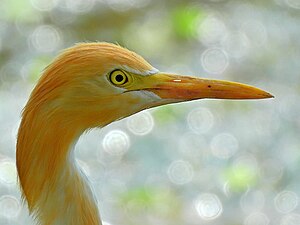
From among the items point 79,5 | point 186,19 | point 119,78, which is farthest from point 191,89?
point 79,5

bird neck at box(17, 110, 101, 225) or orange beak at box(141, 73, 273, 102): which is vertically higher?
orange beak at box(141, 73, 273, 102)

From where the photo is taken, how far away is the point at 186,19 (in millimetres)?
4410

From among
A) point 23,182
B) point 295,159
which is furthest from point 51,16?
point 23,182

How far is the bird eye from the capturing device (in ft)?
6.61

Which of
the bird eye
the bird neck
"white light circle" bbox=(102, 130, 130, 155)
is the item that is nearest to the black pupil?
the bird eye

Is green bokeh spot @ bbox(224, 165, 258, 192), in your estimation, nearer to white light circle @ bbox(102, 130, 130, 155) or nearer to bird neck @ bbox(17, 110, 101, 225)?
white light circle @ bbox(102, 130, 130, 155)

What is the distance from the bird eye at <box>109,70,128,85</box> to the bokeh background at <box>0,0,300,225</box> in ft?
4.28

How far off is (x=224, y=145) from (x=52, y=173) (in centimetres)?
182

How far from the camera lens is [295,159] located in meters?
3.66

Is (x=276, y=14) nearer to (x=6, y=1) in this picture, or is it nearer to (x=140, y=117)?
(x=140, y=117)

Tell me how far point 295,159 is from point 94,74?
1818mm

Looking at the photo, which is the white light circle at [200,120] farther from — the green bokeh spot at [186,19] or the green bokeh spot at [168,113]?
the green bokeh spot at [186,19]

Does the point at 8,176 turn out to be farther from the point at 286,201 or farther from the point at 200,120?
the point at 286,201

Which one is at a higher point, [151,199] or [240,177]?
[240,177]
